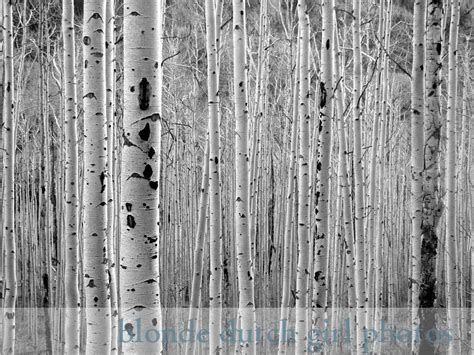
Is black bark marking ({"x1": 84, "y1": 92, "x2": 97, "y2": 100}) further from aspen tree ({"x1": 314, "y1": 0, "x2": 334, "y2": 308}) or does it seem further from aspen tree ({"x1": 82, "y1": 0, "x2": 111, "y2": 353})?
aspen tree ({"x1": 314, "y1": 0, "x2": 334, "y2": 308})

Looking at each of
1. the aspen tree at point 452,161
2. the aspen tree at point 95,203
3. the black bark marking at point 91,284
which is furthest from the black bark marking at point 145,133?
the aspen tree at point 452,161

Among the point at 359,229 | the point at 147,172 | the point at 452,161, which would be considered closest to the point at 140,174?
the point at 147,172

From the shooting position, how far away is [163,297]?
8.59 metres

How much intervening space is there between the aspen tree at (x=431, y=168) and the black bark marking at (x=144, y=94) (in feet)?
5.93

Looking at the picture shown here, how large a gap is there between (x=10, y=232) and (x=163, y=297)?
14.8 ft

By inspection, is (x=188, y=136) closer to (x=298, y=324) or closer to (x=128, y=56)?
(x=298, y=324)

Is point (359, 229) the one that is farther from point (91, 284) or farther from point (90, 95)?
point (90, 95)

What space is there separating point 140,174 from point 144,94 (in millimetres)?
306

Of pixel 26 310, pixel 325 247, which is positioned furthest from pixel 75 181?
pixel 26 310

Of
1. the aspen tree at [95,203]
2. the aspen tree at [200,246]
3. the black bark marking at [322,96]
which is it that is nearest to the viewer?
the aspen tree at [95,203]

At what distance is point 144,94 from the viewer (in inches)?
74.9

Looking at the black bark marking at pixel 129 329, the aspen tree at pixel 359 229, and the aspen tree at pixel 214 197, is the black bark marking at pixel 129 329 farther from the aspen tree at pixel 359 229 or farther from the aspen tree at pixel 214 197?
the aspen tree at pixel 359 229

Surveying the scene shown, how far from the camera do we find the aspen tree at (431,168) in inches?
112

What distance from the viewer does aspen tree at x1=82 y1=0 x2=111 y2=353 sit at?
9.14 feet
